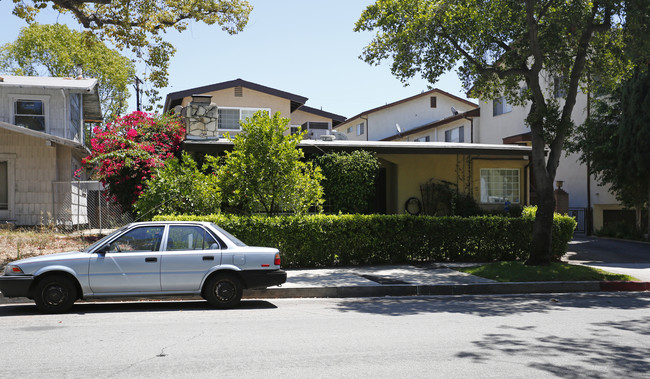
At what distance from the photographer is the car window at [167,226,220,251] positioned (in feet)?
31.8

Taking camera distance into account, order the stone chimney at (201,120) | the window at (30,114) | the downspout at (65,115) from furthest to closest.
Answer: the downspout at (65,115), the window at (30,114), the stone chimney at (201,120)

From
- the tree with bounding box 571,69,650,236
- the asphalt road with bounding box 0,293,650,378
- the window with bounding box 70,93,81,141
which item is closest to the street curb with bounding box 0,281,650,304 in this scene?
the asphalt road with bounding box 0,293,650,378

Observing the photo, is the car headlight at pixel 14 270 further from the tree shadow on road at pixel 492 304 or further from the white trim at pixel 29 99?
the white trim at pixel 29 99

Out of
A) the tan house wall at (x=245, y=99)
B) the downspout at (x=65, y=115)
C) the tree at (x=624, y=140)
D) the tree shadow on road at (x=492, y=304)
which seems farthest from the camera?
the tan house wall at (x=245, y=99)

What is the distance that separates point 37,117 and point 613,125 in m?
24.8

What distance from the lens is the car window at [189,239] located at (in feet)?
31.8

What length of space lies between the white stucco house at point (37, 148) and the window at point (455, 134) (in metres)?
20.4

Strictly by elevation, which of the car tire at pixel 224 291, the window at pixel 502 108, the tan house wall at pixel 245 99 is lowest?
the car tire at pixel 224 291

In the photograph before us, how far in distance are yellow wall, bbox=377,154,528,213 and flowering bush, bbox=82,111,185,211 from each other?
734 centimetres

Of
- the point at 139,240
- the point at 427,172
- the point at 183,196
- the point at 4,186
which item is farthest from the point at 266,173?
the point at 4,186

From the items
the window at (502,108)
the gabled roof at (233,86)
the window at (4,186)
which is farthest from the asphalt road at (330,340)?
the window at (502,108)

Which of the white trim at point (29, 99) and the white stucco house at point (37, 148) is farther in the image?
the white trim at point (29, 99)

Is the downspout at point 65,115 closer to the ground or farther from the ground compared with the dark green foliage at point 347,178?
farther from the ground

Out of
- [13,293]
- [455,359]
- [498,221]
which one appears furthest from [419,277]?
[13,293]
